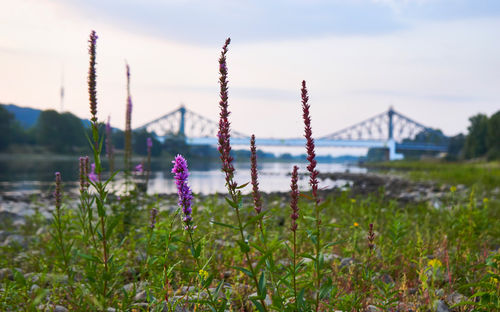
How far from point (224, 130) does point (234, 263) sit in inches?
132

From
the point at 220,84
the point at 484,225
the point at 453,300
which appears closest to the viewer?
the point at 220,84

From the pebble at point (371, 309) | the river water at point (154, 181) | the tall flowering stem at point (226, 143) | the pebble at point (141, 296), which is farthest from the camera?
the river water at point (154, 181)

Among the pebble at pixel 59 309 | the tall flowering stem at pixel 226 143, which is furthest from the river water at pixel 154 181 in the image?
the pebble at pixel 59 309

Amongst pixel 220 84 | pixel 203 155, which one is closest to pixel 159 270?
pixel 220 84

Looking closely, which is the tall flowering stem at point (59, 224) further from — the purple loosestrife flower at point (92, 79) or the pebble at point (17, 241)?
the pebble at point (17, 241)

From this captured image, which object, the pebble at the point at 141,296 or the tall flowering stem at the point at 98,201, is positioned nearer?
the tall flowering stem at the point at 98,201

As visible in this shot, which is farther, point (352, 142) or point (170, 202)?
point (352, 142)

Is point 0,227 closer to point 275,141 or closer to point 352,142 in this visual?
point 275,141

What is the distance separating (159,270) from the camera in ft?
13.4

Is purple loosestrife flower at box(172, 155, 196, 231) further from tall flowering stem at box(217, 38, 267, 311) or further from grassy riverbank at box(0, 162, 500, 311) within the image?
tall flowering stem at box(217, 38, 267, 311)

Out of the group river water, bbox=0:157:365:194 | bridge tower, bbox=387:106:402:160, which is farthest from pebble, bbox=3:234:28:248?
bridge tower, bbox=387:106:402:160

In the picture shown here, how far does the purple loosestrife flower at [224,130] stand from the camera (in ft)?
6.84

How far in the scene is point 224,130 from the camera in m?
2.11

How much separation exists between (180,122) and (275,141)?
38.7 m
